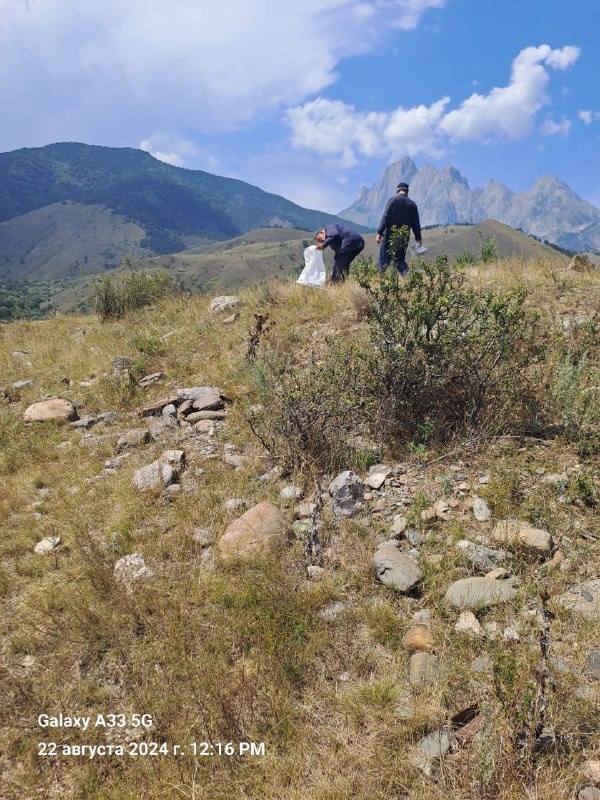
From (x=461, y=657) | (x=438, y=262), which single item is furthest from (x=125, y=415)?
(x=461, y=657)

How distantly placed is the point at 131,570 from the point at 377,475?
2.35 metres

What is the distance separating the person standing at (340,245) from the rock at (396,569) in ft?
26.5

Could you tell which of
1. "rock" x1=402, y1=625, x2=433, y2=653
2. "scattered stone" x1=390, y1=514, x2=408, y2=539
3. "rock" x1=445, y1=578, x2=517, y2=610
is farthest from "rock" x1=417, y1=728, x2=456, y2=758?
"scattered stone" x1=390, y1=514, x2=408, y2=539

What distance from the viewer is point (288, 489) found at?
4387mm

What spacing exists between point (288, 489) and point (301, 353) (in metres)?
3.47

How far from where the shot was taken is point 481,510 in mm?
3766

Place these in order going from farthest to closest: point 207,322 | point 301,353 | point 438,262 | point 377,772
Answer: point 207,322
point 301,353
point 438,262
point 377,772

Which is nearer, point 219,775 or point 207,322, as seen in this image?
point 219,775

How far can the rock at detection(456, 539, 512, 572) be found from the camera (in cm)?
327

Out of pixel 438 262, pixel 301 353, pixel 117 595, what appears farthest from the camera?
pixel 301 353

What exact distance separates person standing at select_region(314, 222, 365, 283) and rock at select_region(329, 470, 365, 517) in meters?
7.18

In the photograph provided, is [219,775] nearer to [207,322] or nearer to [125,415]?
[125,415]

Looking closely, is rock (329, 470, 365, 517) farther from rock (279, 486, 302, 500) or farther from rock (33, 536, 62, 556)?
rock (33, 536, 62, 556)

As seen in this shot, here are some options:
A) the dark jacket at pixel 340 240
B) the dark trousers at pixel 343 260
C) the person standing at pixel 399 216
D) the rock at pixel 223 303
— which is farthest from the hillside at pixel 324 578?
the dark jacket at pixel 340 240
